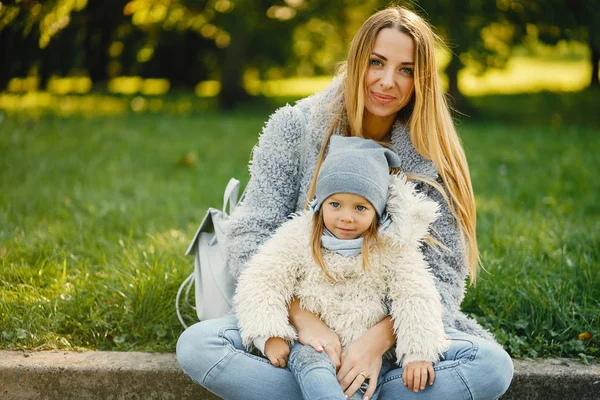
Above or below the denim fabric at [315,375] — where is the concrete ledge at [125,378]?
below

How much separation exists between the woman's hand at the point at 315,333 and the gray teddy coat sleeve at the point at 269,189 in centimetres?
34

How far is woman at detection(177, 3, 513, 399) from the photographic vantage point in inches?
93.4

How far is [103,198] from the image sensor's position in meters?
4.86

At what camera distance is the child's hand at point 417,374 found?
7.63 feet

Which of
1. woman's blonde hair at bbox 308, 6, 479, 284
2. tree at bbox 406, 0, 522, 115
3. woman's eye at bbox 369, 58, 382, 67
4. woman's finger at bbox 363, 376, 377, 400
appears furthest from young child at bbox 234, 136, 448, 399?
tree at bbox 406, 0, 522, 115

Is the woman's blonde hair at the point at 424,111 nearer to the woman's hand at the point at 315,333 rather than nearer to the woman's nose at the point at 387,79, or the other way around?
the woman's nose at the point at 387,79

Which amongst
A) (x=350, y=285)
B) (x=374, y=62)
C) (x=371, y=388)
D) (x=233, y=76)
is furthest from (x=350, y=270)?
(x=233, y=76)

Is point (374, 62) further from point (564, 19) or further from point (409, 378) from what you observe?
point (564, 19)

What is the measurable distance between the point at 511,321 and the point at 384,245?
3.46 ft

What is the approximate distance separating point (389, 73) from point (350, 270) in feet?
2.65

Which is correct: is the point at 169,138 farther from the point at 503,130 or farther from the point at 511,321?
the point at 511,321

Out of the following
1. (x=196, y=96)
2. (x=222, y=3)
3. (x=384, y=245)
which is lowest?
(x=196, y=96)

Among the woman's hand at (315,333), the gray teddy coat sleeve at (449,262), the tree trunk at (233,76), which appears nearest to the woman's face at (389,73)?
the gray teddy coat sleeve at (449,262)

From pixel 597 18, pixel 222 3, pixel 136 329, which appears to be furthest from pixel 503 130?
pixel 136 329
